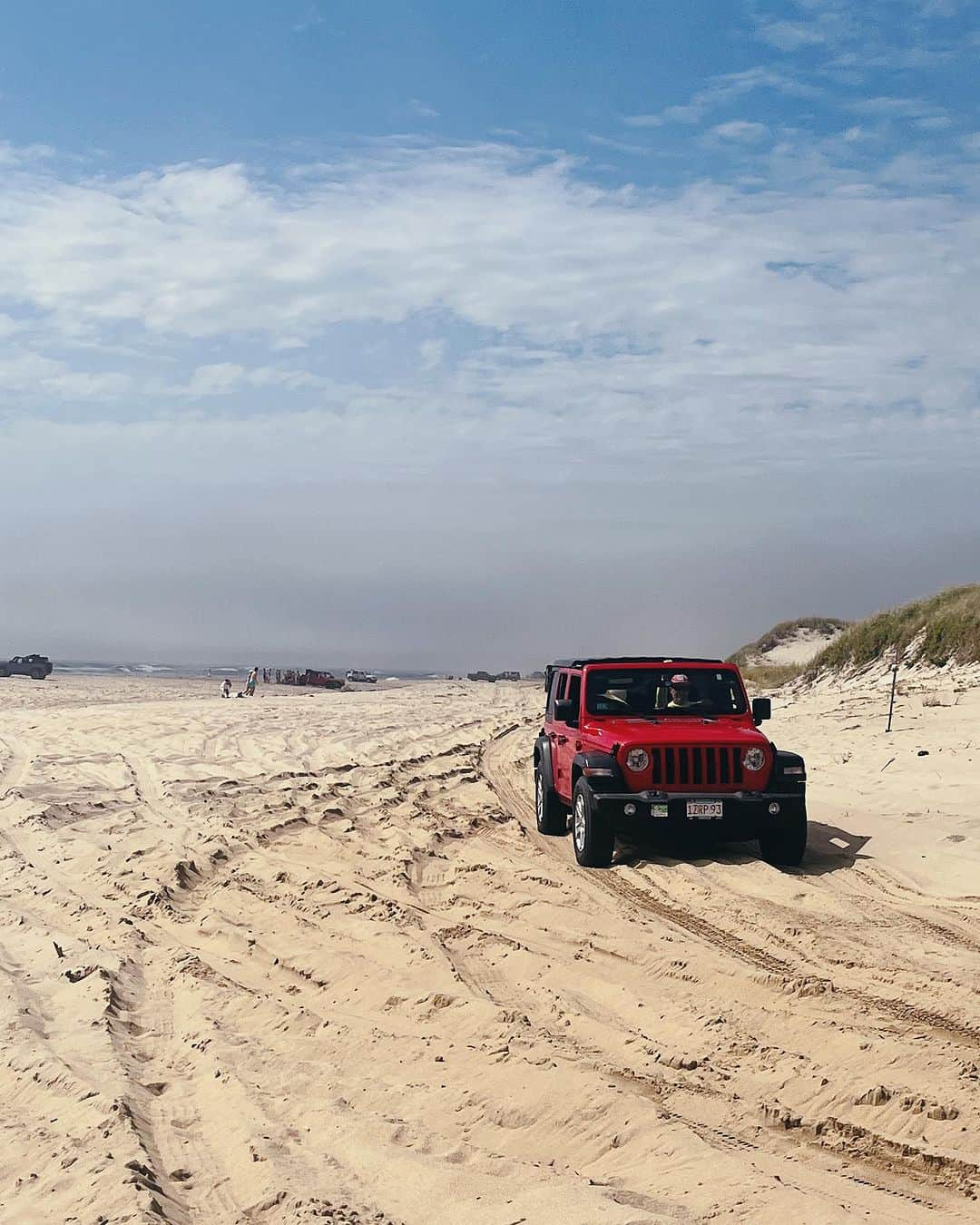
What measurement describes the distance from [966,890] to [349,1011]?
517cm

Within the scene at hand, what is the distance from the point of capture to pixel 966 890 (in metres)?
9.32

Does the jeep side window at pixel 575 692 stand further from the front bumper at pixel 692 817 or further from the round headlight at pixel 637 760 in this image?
the front bumper at pixel 692 817

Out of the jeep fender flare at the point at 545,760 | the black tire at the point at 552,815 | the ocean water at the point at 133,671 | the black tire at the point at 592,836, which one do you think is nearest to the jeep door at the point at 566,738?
the jeep fender flare at the point at 545,760

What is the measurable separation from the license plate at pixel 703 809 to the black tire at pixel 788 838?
0.52 meters

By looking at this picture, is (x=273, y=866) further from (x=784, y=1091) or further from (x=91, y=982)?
(x=784, y=1091)

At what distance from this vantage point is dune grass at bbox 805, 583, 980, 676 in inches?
968

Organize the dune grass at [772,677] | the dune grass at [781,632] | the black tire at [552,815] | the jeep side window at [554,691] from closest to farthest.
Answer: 1. the black tire at [552,815]
2. the jeep side window at [554,691]
3. the dune grass at [772,677]
4. the dune grass at [781,632]

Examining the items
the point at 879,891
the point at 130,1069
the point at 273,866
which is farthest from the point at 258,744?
the point at 130,1069

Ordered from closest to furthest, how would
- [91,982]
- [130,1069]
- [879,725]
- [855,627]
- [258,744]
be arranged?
[130,1069] < [91,982] < [879,725] < [258,744] < [855,627]

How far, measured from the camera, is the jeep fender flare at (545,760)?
1277 cm

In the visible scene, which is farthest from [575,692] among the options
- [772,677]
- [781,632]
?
[781,632]

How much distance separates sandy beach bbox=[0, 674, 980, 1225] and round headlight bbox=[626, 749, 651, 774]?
0.84 m

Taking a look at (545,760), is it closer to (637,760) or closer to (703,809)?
(637,760)

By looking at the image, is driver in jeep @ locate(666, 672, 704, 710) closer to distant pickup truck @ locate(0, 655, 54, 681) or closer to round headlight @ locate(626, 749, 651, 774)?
round headlight @ locate(626, 749, 651, 774)
